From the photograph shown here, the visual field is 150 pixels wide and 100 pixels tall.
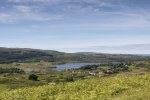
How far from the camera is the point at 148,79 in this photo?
30.4m

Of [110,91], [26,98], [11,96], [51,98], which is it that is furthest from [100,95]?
[11,96]

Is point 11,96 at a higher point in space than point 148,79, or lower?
lower

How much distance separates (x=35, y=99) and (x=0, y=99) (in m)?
3.80

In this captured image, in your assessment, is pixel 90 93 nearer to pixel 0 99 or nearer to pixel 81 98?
pixel 81 98

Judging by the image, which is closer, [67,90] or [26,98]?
[26,98]

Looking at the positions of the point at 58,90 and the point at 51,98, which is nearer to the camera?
the point at 51,98

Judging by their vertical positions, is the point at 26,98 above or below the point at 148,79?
below

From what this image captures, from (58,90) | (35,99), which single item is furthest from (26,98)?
(58,90)

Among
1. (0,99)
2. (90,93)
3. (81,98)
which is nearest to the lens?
(81,98)

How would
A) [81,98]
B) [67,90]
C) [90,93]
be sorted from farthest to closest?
[67,90], [90,93], [81,98]

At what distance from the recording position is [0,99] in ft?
94.0

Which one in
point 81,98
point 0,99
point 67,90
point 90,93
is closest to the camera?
point 81,98

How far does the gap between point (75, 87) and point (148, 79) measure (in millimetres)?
7310

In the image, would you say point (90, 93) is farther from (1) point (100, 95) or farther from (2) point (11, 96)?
(2) point (11, 96)
